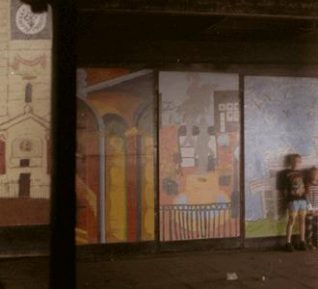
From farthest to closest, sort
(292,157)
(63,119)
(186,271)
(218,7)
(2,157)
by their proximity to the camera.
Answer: (292,157) → (2,157) → (186,271) → (218,7) → (63,119)

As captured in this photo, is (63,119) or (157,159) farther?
(157,159)

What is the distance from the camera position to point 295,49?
389 inches

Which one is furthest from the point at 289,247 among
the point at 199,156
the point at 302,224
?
the point at 199,156

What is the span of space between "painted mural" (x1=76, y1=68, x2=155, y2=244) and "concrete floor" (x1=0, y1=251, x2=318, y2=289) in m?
0.54

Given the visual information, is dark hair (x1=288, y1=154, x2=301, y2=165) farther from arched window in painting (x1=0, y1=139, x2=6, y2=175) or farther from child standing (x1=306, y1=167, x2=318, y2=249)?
arched window in painting (x1=0, y1=139, x2=6, y2=175)

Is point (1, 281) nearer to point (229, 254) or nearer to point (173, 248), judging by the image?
point (173, 248)

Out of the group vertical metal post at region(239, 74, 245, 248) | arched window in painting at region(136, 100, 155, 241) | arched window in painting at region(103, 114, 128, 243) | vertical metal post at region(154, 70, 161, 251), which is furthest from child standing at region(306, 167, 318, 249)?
arched window in painting at region(103, 114, 128, 243)

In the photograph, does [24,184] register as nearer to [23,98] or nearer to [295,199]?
[23,98]

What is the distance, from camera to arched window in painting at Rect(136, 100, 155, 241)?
9.27m

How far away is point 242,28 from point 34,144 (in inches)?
145

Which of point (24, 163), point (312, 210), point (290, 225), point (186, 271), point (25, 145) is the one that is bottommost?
point (186, 271)

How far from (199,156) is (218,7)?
4.07 meters

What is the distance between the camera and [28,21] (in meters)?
8.86

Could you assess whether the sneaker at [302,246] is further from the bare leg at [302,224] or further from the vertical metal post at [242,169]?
the vertical metal post at [242,169]
